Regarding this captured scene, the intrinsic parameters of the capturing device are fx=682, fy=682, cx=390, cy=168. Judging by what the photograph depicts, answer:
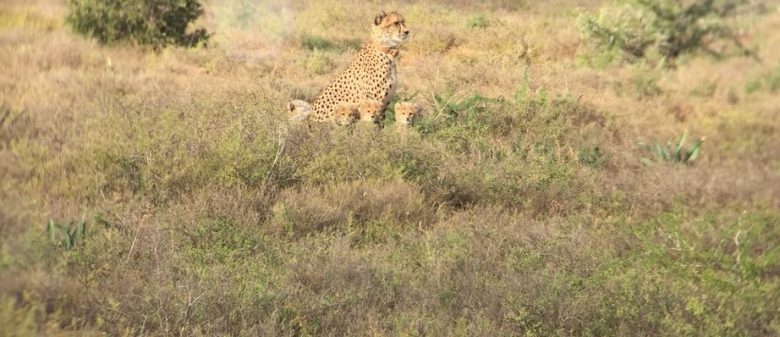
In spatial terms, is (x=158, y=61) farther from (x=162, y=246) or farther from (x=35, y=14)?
(x=162, y=246)

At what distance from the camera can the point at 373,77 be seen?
6785 mm

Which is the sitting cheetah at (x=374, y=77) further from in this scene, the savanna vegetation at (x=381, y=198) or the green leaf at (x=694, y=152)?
the green leaf at (x=694, y=152)

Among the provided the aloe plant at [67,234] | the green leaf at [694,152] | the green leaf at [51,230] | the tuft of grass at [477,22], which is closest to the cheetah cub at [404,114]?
the green leaf at [694,152]

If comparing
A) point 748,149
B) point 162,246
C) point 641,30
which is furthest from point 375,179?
point 641,30

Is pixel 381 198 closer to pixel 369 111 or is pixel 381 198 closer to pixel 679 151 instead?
pixel 369 111

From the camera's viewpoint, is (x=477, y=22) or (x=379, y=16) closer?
(x=379, y=16)

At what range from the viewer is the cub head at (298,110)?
6.79 metres

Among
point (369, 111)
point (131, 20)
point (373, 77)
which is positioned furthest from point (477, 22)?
point (369, 111)

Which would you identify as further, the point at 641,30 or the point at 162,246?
the point at 641,30

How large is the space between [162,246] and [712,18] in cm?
1082

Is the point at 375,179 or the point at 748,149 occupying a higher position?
the point at 375,179

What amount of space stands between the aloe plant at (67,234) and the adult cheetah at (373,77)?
318cm

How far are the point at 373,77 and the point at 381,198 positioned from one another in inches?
77.1

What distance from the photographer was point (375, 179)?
5.59 metres
